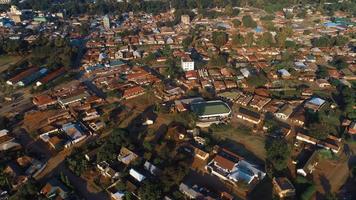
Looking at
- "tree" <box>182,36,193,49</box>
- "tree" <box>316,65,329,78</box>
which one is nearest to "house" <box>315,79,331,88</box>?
"tree" <box>316,65,329,78</box>

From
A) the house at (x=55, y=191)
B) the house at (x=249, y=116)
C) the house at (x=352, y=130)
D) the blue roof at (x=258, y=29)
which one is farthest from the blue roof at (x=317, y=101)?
the blue roof at (x=258, y=29)

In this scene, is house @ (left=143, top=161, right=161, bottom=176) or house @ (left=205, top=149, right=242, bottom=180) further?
house @ (left=205, top=149, right=242, bottom=180)

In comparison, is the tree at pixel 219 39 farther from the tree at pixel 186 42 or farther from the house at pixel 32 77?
the house at pixel 32 77

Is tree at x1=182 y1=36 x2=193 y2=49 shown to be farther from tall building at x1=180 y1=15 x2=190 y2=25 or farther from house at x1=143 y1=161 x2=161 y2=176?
house at x1=143 y1=161 x2=161 y2=176

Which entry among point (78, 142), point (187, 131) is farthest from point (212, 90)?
point (78, 142)

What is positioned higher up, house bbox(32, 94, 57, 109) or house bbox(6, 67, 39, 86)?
house bbox(6, 67, 39, 86)

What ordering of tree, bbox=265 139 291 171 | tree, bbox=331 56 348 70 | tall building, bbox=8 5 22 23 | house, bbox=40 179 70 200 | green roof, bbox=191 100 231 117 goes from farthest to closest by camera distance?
tall building, bbox=8 5 22 23
tree, bbox=331 56 348 70
green roof, bbox=191 100 231 117
tree, bbox=265 139 291 171
house, bbox=40 179 70 200

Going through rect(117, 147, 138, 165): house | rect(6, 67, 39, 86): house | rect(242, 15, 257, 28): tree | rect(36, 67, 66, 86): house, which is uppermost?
rect(242, 15, 257, 28): tree
